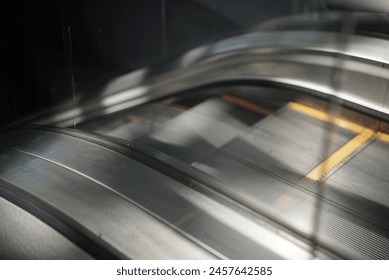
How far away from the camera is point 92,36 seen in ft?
11.2

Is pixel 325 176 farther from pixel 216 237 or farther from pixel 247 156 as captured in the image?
pixel 216 237

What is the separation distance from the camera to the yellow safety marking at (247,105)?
139 inches

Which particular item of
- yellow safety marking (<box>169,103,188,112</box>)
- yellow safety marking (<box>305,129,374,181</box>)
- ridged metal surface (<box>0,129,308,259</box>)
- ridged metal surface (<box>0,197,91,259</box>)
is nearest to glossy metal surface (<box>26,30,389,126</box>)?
yellow safety marking (<box>169,103,188,112</box>)

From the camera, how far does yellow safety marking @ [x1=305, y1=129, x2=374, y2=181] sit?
117 inches

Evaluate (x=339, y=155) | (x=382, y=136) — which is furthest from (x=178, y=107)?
(x=382, y=136)

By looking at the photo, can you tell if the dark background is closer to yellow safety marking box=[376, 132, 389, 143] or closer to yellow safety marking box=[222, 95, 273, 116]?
yellow safety marking box=[222, 95, 273, 116]

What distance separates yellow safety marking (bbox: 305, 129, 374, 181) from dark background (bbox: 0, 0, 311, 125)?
3.28 ft

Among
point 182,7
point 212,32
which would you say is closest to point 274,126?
point 212,32

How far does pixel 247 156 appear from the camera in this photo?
3162 mm

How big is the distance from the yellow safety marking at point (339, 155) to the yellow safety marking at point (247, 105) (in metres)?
0.64

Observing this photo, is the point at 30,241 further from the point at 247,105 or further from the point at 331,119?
the point at 331,119

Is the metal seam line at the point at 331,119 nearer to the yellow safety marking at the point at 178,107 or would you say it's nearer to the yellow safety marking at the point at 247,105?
the yellow safety marking at the point at 247,105

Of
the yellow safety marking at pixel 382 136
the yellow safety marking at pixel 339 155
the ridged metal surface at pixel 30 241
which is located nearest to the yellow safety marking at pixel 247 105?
the yellow safety marking at pixel 339 155

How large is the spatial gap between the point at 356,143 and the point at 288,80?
701mm
